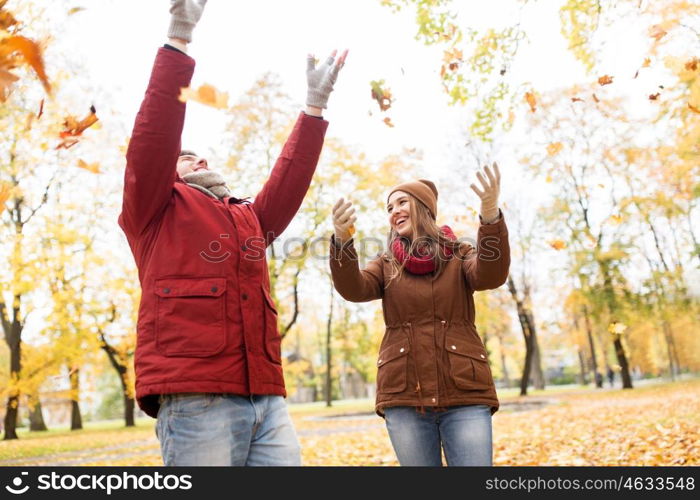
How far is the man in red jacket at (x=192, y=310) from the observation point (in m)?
2.19

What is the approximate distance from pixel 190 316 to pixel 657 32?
10.4 metres

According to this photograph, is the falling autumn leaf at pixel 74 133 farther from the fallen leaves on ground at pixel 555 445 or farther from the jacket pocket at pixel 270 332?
the fallen leaves on ground at pixel 555 445

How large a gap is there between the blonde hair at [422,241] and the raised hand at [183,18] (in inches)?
62.3

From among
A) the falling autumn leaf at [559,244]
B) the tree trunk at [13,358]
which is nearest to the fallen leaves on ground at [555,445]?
the tree trunk at [13,358]

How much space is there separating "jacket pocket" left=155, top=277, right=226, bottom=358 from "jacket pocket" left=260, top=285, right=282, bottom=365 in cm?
21

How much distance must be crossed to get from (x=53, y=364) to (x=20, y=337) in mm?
1098

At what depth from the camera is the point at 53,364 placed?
15992mm

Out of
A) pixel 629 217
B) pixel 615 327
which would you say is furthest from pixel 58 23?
pixel 629 217

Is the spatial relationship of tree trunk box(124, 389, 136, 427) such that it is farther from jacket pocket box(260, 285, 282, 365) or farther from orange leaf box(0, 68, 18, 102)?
jacket pocket box(260, 285, 282, 365)

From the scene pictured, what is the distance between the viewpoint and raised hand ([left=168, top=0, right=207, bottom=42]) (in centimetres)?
232

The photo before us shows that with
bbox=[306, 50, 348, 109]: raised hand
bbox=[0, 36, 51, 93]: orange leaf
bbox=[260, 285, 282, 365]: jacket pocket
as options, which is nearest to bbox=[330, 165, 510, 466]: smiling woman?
bbox=[306, 50, 348, 109]: raised hand

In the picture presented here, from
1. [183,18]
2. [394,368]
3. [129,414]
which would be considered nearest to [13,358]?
[129,414]

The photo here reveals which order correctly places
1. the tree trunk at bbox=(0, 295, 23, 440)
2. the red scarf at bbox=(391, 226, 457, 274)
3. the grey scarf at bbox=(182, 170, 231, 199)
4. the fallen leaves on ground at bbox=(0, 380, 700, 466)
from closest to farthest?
the grey scarf at bbox=(182, 170, 231, 199), the red scarf at bbox=(391, 226, 457, 274), the fallen leaves on ground at bbox=(0, 380, 700, 466), the tree trunk at bbox=(0, 295, 23, 440)
